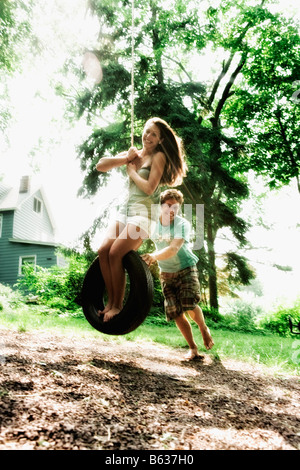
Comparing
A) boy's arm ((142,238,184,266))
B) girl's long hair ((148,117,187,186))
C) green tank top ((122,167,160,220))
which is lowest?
boy's arm ((142,238,184,266))

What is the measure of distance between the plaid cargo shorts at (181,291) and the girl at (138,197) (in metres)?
1.01

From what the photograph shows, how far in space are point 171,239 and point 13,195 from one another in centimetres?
1785

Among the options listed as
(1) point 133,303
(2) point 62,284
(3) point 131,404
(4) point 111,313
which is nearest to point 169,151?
(1) point 133,303

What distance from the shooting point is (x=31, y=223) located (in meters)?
19.8

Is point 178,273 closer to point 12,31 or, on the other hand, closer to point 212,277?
point 12,31

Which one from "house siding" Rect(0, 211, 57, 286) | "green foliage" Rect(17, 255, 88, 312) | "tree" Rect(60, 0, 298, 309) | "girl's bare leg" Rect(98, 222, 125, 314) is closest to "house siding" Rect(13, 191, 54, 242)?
"house siding" Rect(0, 211, 57, 286)

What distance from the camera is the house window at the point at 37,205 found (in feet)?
67.6

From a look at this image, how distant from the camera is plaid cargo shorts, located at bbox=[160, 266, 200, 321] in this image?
11.6 ft

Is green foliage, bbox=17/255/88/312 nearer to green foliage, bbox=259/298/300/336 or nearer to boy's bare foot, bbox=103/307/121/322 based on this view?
green foliage, bbox=259/298/300/336

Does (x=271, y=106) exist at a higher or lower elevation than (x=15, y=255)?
higher

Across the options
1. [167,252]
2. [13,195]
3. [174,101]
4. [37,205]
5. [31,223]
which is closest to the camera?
[167,252]

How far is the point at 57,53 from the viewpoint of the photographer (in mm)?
7457

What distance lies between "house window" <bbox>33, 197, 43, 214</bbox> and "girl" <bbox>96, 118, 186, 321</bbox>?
19.1 m

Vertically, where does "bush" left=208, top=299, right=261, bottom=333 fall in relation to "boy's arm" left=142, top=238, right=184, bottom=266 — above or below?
below
